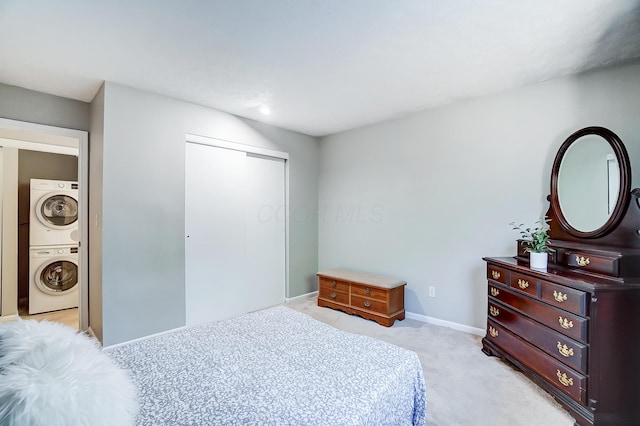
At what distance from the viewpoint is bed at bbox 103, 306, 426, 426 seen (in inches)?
38.7

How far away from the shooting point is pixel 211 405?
1007 mm

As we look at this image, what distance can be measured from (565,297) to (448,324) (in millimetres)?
1526

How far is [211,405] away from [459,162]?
121 inches

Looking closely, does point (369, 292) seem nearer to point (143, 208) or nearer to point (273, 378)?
point (273, 378)

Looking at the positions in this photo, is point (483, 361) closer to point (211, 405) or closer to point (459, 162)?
point (459, 162)

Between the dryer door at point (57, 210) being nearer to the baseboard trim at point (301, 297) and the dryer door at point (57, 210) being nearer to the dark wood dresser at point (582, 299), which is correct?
the baseboard trim at point (301, 297)

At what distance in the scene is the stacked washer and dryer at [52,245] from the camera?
12.2 feet

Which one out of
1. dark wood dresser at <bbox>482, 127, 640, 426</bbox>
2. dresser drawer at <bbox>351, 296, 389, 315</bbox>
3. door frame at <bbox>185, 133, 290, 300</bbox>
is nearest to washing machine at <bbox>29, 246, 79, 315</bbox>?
door frame at <bbox>185, 133, 290, 300</bbox>

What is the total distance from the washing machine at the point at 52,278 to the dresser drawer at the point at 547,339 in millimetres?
5174

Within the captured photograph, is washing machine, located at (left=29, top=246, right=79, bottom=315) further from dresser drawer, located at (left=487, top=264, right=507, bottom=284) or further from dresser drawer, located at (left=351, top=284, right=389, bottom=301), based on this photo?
dresser drawer, located at (left=487, top=264, right=507, bottom=284)

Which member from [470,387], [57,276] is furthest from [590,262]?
[57,276]

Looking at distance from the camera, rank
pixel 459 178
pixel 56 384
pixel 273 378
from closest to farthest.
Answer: pixel 56 384, pixel 273 378, pixel 459 178

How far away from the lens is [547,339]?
1.94 meters

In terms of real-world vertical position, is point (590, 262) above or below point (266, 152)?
below
